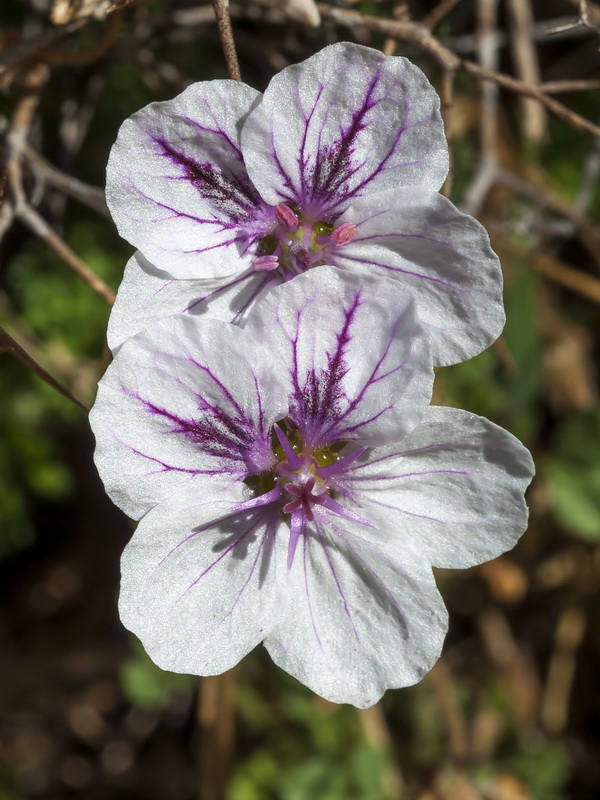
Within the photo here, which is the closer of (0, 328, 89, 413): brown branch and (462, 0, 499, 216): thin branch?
(0, 328, 89, 413): brown branch

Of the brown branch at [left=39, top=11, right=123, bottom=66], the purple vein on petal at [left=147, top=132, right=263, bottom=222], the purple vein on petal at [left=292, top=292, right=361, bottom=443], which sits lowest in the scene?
the purple vein on petal at [left=292, top=292, right=361, bottom=443]

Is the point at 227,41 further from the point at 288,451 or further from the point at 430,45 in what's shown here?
the point at 288,451

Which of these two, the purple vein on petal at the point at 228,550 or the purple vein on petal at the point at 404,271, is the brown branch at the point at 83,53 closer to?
the purple vein on petal at the point at 404,271

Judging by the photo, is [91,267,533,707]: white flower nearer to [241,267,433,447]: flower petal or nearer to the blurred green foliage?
[241,267,433,447]: flower petal

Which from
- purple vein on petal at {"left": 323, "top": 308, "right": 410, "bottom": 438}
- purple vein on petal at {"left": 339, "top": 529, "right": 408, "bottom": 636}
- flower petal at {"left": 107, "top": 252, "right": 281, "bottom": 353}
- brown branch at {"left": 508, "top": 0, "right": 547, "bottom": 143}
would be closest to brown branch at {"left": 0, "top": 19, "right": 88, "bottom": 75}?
flower petal at {"left": 107, "top": 252, "right": 281, "bottom": 353}

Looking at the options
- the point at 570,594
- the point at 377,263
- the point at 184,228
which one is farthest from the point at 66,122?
the point at 570,594

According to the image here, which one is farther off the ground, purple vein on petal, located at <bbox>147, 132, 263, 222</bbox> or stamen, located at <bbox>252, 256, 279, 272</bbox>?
purple vein on petal, located at <bbox>147, 132, 263, 222</bbox>
